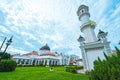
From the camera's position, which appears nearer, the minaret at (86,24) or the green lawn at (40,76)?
the green lawn at (40,76)

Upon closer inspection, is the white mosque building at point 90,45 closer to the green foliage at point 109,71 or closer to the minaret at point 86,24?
the minaret at point 86,24

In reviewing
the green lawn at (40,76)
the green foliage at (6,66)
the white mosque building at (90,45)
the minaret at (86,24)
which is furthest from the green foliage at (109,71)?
the green foliage at (6,66)

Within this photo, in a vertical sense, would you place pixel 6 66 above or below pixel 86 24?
below

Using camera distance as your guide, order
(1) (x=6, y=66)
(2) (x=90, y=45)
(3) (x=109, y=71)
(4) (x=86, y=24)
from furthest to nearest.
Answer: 1. (4) (x=86, y=24)
2. (1) (x=6, y=66)
3. (2) (x=90, y=45)
4. (3) (x=109, y=71)

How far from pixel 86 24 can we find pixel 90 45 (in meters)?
4.77

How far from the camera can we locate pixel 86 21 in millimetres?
23469

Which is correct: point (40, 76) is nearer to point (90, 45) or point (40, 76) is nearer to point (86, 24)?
point (90, 45)

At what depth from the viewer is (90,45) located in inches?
810

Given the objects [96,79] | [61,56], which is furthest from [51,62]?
[96,79]

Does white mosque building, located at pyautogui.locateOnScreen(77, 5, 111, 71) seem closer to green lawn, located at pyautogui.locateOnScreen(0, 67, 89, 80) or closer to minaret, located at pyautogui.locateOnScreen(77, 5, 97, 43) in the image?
minaret, located at pyautogui.locateOnScreen(77, 5, 97, 43)

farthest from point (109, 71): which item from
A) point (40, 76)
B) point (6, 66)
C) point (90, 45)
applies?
point (6, 66)

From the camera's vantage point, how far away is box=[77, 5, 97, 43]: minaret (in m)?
22.2

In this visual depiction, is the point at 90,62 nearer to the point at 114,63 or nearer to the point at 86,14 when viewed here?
the point at 86,14

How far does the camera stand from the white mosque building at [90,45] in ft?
64.4
